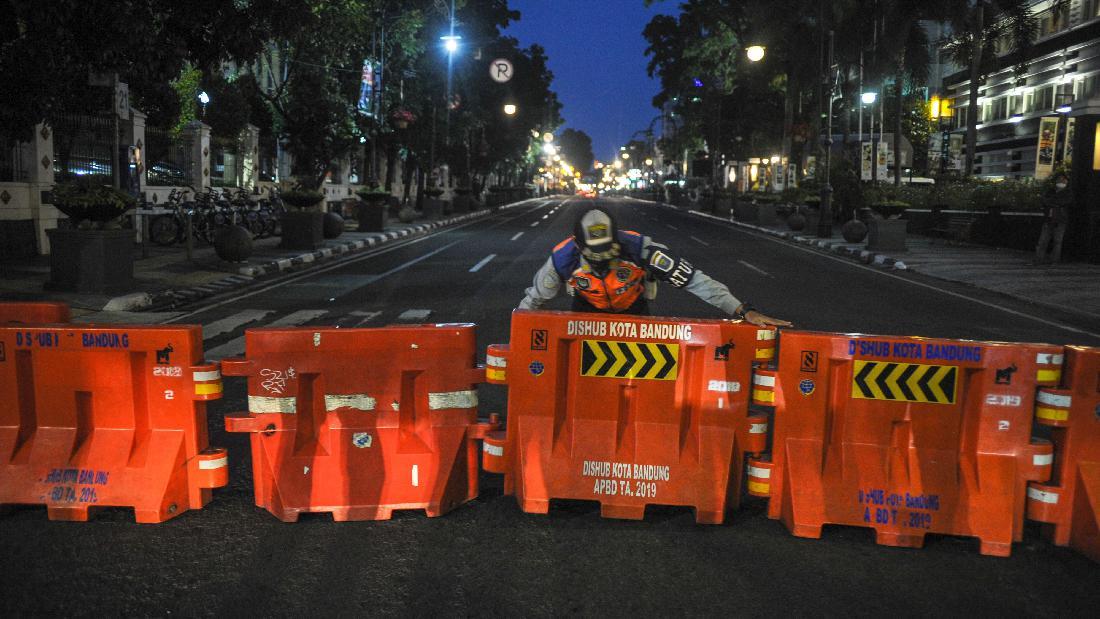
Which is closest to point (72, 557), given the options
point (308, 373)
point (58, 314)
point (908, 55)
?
point (308, 373)

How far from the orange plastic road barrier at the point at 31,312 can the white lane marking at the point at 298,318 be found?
530cm

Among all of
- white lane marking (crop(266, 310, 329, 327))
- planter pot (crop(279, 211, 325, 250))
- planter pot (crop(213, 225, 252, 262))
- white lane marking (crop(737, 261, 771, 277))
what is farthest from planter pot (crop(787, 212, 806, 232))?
white lane marking (crop(266, 310, 329, 327))

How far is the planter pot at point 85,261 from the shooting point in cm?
1302

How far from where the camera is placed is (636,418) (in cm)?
484

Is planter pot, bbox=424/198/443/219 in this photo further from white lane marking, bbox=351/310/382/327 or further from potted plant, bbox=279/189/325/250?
white lane marking, bbox=351/310/382/327

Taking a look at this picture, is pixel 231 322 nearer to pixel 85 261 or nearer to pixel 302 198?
pixel 85 261

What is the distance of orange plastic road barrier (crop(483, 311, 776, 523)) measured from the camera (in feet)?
15.5

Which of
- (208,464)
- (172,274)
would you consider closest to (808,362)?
(208,464)

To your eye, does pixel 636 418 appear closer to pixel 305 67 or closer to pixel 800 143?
pixel 305 67

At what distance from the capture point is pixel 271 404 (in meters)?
4.74

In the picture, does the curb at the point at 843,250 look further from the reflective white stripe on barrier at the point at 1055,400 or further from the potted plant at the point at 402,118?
the reflective white stripe on barrier at the point at 1055,400

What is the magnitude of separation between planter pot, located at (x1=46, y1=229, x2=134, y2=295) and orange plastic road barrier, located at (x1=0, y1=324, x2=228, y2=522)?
890 cm

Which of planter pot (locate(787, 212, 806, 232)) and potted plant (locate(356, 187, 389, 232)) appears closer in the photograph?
potted plant (locate(356, 187, 389, 232))

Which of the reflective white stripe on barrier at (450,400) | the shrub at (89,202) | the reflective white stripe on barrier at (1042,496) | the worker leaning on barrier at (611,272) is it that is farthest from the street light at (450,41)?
the reflective white stripe on barrier at (1042,496)
